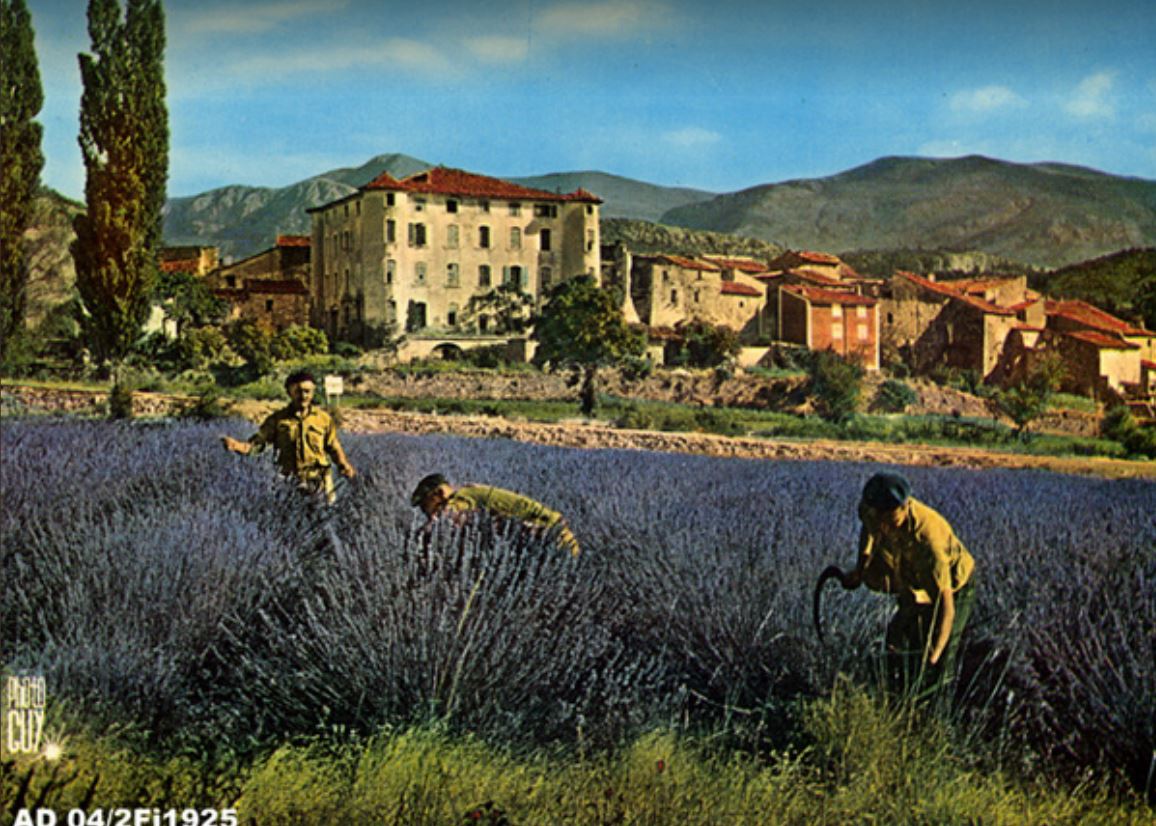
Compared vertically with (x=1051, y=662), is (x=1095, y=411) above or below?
above

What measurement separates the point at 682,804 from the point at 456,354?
2.82 metres

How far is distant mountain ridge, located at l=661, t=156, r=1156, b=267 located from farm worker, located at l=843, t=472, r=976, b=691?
202 cm

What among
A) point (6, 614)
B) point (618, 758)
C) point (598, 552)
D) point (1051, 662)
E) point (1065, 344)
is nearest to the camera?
point (618, 758)

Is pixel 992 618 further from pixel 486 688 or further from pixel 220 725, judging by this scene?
pixel 220 725

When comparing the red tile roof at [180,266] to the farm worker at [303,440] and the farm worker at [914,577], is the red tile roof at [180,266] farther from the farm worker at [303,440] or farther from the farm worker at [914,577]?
the farm worker at [914,577]

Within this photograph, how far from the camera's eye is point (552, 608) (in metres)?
4.64

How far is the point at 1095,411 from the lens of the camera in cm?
529

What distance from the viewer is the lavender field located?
13.5 feet

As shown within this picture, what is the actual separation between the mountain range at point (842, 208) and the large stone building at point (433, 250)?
0.08 m

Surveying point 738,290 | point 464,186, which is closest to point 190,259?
point 464,186

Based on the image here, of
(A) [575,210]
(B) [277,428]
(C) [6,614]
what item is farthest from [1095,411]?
(C) [6,614]

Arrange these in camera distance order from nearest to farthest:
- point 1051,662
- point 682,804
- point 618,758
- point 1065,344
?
1. point 682,804
2. point 618,758
3. point 1051,662
4. point 1065,344

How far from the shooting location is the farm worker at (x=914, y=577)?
12.7 feet

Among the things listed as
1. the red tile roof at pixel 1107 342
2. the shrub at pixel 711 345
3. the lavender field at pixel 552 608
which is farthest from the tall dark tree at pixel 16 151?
the red tile roof at pixel 1107 342
